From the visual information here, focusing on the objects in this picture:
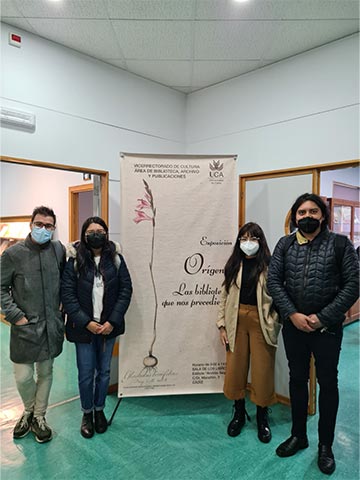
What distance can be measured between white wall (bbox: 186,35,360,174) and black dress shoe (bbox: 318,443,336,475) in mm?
2077

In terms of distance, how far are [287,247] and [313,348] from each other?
682 millimetres

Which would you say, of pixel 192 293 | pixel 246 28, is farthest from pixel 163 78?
pixel 192 293

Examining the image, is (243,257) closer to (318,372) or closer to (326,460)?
(318,372)

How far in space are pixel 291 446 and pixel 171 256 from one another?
5.21ft

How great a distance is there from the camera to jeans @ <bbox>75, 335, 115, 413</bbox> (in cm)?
248

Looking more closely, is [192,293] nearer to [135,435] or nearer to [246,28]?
[135,435]

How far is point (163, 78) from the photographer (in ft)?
11.0

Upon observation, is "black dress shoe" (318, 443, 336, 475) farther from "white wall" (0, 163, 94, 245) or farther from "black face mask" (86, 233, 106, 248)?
Answer: "white wall" (0, 163, 94, 245)

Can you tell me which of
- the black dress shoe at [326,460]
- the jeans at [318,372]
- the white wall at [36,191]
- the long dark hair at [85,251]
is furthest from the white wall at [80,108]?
the black dress shoe at [326,460]

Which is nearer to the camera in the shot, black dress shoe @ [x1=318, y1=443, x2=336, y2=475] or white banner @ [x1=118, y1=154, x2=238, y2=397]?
black dress shoe @ [x1=318, y1=443, x2=336, y2=475]

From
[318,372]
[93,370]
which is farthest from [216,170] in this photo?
[93,370]

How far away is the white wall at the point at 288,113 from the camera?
259 centimetres

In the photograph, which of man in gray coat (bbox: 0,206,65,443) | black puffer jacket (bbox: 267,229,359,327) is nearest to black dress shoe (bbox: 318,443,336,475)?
black puffer jacket (bbox: 267,229,359,327)

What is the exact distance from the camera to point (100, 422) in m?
2.52
